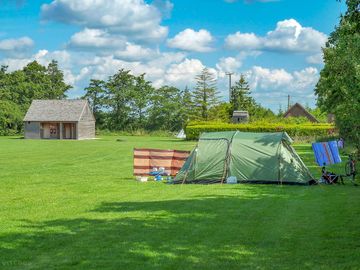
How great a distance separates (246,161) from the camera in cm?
1931

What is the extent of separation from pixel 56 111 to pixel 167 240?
70873 mm

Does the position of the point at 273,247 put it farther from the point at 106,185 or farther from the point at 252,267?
the point at 106,185

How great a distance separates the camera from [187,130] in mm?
64062

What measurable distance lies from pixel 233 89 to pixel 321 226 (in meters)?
83.8

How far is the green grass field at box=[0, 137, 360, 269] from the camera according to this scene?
27.5 feet

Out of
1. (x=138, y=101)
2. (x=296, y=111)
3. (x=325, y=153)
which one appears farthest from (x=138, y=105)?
(x=325, y=153)

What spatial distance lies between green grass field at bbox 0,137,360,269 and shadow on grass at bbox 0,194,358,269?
0.05 ft

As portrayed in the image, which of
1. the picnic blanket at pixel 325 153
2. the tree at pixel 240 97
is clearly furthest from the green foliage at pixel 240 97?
the picnic blanket at pixel 325 153

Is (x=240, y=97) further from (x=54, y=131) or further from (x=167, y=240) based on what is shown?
(x=167, y=240)

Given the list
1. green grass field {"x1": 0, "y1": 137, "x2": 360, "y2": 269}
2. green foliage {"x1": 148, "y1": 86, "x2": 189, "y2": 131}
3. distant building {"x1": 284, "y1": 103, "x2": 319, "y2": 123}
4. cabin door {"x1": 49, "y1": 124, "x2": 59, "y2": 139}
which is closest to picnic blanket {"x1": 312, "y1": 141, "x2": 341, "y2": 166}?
green grass field {"x1": 0, "y1": 137, "x2": 360, "y2": 269}

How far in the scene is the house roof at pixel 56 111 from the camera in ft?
253

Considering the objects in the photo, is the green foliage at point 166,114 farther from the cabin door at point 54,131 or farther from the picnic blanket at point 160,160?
the picnic blanket at point 160,160

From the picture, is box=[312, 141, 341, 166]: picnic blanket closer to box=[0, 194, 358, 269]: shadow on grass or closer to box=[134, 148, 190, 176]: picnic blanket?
box=[134, 148, 190, 176]: picnic blanket

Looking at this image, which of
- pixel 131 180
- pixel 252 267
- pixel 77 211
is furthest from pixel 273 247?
pixel 131 180
